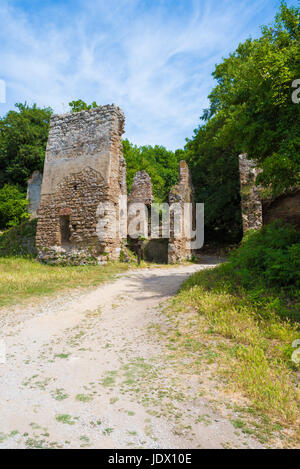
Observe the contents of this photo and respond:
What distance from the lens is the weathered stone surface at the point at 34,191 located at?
23.3m

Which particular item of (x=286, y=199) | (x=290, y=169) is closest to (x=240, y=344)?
(x=290, y=169)

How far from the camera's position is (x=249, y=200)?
13.2m

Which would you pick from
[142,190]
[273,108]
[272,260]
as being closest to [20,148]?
[142,190]

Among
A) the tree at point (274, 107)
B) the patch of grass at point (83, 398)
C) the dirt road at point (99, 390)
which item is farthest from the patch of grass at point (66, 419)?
the tree at point (274, 107)

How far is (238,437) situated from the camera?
2100mm

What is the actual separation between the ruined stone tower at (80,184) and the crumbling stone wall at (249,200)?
6233mm

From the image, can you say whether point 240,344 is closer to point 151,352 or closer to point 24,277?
point 151,352

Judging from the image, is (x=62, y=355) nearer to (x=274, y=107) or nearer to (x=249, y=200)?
(x=274, y=107)

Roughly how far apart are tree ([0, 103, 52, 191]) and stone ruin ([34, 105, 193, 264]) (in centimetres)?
1506

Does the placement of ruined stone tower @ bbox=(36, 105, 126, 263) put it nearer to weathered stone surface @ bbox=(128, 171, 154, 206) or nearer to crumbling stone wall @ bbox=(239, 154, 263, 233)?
crumbling stone wall @ bbox=(239, 154, 263, 233)

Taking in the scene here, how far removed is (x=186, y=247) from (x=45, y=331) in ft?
34.8

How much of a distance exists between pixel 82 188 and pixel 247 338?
9.52 m

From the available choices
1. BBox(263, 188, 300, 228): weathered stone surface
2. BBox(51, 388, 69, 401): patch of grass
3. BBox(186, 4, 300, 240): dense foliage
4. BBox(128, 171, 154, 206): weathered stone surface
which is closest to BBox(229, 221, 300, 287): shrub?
BBox(186, 4, 300, 240): dense foliage
